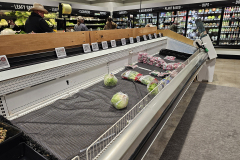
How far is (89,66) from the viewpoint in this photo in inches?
75.3

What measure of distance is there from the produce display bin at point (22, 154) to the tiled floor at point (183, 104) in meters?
1.33

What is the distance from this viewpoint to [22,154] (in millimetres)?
792

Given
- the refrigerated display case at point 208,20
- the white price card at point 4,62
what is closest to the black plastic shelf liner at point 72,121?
the white price card at point 4,62

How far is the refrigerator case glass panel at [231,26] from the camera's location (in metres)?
6.50

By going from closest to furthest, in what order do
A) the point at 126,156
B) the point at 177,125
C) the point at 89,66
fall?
the point at 126,156 < the point at 89,66 < the point at 177,125

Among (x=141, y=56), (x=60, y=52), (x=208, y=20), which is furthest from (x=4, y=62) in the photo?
(x=208, y=20)

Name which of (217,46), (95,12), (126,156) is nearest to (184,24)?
(217,46)

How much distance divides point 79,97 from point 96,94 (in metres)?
0.17

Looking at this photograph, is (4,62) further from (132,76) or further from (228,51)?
(228,51)

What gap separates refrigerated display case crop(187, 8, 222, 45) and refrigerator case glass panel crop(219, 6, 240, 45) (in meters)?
0.22

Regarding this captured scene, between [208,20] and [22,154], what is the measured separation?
26.9ft

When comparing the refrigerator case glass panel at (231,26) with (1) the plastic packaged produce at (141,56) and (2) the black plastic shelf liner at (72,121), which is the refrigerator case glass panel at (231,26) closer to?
(1) the plastic packaged produce at (141,56)

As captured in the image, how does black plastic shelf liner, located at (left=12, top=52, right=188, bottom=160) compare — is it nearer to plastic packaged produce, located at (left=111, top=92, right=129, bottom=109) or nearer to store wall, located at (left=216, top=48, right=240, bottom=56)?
plastic packaged produce, located at (left=111, top=92, right=129, bottom=109)

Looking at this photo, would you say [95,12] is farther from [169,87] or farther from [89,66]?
[169,87]
